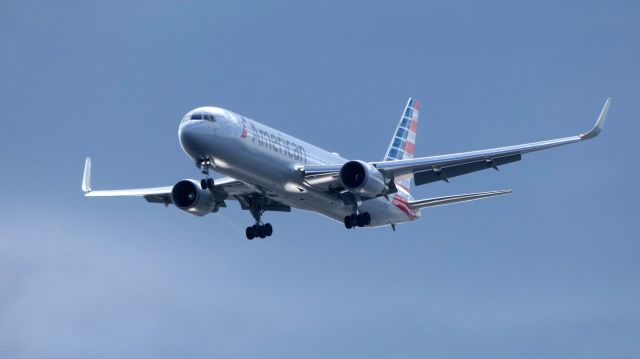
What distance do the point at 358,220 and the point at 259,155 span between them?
750cm

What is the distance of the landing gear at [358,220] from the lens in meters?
59.6

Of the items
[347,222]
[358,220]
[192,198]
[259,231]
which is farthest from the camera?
[259,231]

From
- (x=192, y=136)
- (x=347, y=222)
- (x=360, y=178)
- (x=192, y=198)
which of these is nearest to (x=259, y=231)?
(x=192, y=198)

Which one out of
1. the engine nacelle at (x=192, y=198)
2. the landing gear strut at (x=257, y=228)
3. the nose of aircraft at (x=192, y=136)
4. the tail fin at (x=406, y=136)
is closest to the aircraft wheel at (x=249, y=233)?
the landing gear strut at (x=257, y=228)

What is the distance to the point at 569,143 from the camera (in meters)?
54.2

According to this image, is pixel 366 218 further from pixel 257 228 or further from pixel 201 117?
pixel 201 117

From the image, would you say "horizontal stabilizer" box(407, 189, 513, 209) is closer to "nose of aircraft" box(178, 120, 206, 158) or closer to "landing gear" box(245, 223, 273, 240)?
"landing gear" box(245, 223, 273, 240)

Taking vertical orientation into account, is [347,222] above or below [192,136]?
below

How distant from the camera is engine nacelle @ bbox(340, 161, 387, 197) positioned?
5597 cm

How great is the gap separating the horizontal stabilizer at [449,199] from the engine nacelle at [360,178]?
4.47m

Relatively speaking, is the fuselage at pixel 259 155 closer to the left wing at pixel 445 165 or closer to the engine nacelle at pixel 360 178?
the left wing at pixel 445 165

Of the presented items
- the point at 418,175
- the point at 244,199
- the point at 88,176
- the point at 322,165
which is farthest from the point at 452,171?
the point at 88,176

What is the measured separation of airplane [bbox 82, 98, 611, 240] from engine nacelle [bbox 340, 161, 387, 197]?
0.15 feet

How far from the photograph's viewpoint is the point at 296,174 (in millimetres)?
56188
